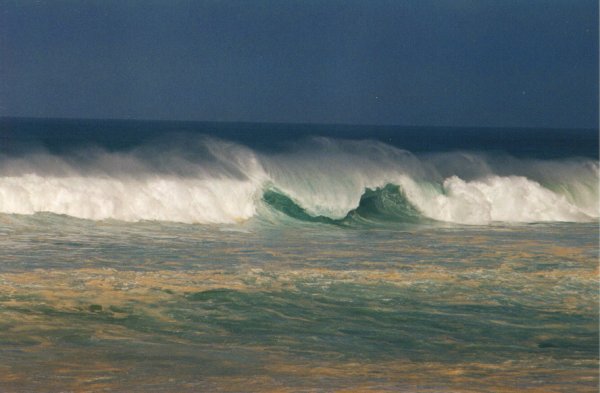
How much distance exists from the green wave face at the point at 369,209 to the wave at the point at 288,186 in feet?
0.09

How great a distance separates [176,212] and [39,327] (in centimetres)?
1013

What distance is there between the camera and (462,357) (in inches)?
342

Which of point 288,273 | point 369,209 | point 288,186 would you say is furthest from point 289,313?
point 288,186

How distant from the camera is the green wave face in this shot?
20.0 metres

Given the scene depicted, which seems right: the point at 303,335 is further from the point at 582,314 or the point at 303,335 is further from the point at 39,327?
the point at 582,314

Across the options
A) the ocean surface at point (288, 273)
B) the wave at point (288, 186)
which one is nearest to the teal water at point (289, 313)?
the ocean surface at point (288, 273)

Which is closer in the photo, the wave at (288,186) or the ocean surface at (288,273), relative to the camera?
the ocean surface at (288,273)

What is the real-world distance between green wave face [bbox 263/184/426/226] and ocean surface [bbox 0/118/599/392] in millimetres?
68

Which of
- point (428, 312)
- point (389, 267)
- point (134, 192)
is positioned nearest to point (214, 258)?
point (389, 267)

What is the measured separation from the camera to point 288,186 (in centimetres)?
2216

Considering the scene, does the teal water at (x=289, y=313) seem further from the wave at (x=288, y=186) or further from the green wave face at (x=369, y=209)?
the green wave face at (x=369, y=209)

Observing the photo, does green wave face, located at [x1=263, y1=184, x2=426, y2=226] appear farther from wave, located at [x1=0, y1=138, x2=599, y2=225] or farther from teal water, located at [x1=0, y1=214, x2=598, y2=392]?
teal water, located at [x1=0, y1=214, x2=598, y2=392]

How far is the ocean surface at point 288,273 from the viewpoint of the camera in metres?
8.08

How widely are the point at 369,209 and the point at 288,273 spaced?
8.57 meters
